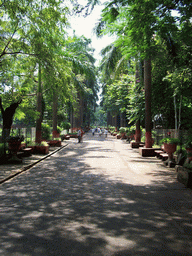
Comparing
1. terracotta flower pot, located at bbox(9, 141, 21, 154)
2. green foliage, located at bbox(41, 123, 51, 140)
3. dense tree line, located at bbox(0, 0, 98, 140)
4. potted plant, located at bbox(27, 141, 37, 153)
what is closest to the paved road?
terracotta flower pot, located at bbox(9, 141, 21, 154)

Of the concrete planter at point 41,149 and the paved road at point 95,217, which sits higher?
the concrete planter at point 41,149

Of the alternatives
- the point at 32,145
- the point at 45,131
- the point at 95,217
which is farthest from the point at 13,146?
the point at 45,131

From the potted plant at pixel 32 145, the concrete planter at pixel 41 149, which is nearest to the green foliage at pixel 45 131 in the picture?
the potted plant at pixel 32 145

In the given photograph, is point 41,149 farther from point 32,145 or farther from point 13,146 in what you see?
point 13,146

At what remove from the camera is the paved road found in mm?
4145

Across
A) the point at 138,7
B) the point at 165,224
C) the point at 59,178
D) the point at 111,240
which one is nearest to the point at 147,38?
the point at 138,7

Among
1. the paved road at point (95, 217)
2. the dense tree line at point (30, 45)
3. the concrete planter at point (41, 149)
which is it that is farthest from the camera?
the concrete planter at point (41, 149)

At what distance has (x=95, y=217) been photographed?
5.60 metres

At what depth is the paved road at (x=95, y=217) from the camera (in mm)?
4145

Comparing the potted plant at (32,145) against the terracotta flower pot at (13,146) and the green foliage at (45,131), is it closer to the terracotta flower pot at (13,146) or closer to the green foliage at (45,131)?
the terracotta flower pot at (13,146)

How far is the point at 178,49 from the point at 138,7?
19.1 ft

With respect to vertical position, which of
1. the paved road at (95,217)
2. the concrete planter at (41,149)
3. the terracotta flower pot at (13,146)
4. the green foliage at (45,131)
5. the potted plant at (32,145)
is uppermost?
the green foliage at (45,131)

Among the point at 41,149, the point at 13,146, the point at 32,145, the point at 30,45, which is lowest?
the point at 41,149

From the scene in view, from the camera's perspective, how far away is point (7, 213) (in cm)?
589
